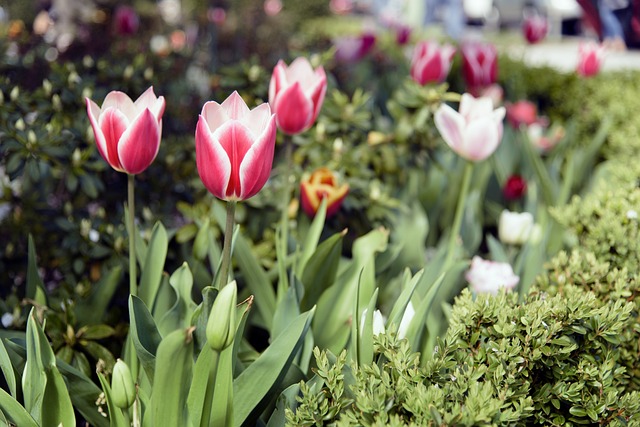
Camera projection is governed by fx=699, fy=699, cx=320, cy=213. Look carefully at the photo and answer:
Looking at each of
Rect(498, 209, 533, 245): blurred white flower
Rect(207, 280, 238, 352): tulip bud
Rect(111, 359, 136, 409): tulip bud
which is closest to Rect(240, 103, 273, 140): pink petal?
Rect(207, 280, 238, 352): tulip bud

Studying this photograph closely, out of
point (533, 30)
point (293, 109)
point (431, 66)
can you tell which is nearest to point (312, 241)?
point (293, 109)

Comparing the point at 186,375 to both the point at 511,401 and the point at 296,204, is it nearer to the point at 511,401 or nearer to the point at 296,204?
the point at 511,401

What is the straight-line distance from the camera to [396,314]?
1.44 metres

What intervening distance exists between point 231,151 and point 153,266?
595 mm

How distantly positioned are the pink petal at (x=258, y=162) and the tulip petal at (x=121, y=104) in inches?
14.0

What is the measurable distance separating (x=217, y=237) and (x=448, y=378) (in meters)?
1.40

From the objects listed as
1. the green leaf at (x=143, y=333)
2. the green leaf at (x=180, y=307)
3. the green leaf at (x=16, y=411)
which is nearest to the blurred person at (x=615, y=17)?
the green leaf at (x=180, y=307)

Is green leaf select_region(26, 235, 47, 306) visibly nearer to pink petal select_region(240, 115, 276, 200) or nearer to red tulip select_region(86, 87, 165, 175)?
red tulip select_region(86, 87, 165, 175)

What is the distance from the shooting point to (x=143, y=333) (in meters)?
1.41

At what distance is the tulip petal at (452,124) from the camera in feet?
6.58

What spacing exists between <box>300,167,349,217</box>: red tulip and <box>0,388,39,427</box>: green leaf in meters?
1.09

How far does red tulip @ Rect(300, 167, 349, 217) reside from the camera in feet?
7.12

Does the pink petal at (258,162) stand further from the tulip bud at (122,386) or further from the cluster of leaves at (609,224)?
the cluster of leaves at (609,224)

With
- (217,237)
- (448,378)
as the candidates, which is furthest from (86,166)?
(448,378)
